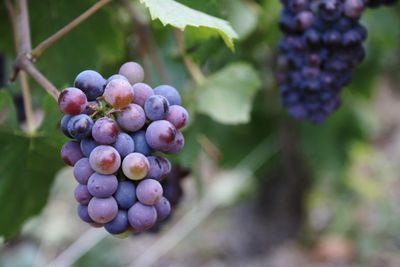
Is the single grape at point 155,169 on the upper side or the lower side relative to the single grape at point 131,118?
lower

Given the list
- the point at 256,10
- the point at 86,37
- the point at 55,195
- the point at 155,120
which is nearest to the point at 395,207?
the point at 55,195

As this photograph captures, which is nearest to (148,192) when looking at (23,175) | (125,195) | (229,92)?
(125,195)

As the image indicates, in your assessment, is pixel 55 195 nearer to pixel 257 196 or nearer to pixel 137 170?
pixel 257 196

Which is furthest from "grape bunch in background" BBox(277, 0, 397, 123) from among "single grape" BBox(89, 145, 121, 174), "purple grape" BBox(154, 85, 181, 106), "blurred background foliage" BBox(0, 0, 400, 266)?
"single grape" BBox(89, 145, 121, 174)

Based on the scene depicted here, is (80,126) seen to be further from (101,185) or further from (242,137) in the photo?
(242,137)

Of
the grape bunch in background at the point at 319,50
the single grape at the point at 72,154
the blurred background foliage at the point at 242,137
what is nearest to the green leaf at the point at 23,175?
the blurred background foliage at the point at 242,137

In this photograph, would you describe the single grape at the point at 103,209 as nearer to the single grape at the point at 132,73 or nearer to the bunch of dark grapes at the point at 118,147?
the bunch of dark grapes at the point at 118,147
